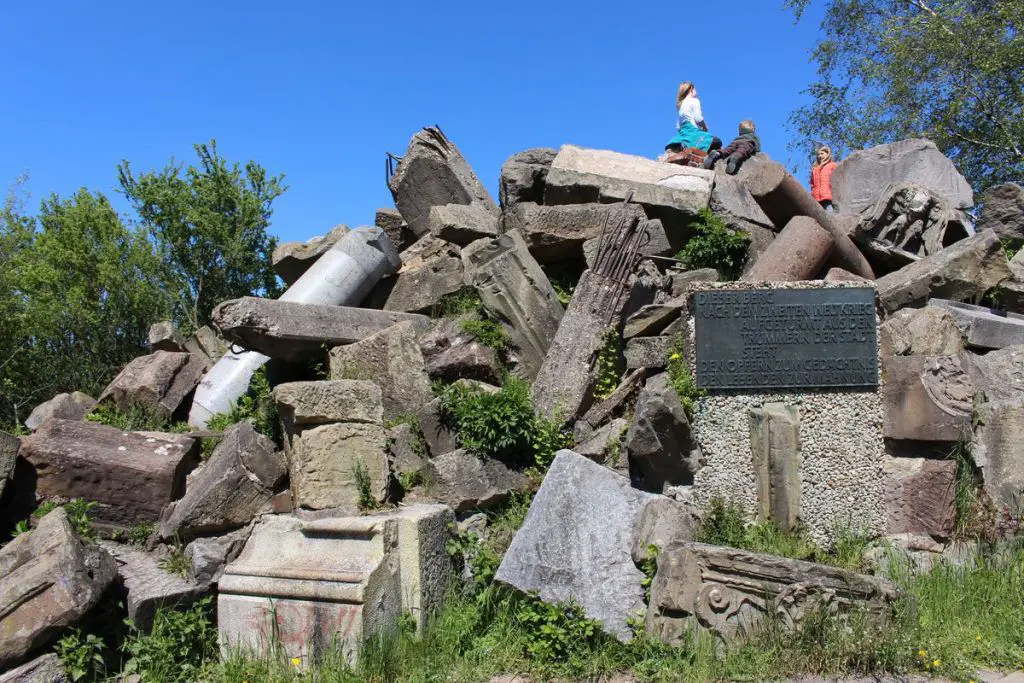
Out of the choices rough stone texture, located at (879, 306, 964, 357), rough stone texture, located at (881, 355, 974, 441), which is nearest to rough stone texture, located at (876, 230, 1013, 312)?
rough stone texture, located at (879, 306, 964, 357)

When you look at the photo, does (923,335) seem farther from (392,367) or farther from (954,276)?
(392,367)

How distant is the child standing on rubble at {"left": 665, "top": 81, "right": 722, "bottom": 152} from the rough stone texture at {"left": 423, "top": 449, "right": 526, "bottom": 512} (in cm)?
598

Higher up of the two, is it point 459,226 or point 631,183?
point 631,183

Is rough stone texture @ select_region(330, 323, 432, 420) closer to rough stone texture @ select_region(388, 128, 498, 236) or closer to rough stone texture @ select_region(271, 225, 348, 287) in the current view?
rough stone texture @ select_region(271, 225, 348, 287)

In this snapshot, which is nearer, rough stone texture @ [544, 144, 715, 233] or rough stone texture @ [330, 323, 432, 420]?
rough stone texture @ [330, 323, 432, 420]

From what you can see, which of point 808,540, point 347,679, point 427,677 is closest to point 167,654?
point 347,679

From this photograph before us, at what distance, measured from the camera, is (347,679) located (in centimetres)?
430

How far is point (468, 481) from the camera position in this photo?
18.9 feet

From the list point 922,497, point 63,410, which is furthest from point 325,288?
point 922,497

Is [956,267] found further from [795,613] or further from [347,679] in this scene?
[347,679]

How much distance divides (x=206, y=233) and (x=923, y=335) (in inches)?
399

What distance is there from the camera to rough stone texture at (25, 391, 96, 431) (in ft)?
24.4

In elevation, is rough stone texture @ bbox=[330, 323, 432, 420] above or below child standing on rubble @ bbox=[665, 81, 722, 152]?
below

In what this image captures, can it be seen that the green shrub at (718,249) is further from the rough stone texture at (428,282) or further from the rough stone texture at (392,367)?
the rough stone texture at (392,367)
